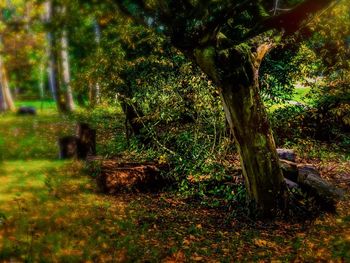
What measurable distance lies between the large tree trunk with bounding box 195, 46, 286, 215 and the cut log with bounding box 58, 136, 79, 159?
7.04 metres

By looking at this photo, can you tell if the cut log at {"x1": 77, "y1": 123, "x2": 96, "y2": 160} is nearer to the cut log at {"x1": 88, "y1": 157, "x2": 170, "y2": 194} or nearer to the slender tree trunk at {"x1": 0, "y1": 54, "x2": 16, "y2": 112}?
the cut log at {"x1": 88, "y1": 157, "x2": 170, "y2": 194}

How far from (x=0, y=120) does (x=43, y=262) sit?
59.6 feet

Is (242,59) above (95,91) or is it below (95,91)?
below

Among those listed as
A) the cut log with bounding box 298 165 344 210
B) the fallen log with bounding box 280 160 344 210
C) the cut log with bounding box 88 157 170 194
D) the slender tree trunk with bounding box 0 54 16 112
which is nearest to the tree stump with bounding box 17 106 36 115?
the slender tree trunk with bounding box 0 54 16 112

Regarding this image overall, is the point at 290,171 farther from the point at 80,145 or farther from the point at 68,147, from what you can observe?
the point at 68,147

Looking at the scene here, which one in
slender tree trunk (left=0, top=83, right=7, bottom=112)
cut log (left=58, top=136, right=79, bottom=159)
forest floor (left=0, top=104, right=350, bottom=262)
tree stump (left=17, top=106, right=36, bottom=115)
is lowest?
forest floor (left=0, top=104, right=350, bottom=262)

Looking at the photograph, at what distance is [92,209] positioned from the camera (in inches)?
358

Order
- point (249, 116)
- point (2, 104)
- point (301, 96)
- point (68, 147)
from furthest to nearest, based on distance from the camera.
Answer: point (2, 104), point (301, 96), point (68, 147), point (249, 116)

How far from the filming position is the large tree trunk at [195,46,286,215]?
8.13 m

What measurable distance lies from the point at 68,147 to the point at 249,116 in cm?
763

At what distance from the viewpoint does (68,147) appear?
13.8 meters

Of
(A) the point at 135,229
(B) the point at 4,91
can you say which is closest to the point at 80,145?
(A) the point at 135,229

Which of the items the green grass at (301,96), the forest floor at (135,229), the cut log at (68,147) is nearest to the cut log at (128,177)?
the forest floor at (135,229)

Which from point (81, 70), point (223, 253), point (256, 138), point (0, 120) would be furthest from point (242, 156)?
point (0, 120)
